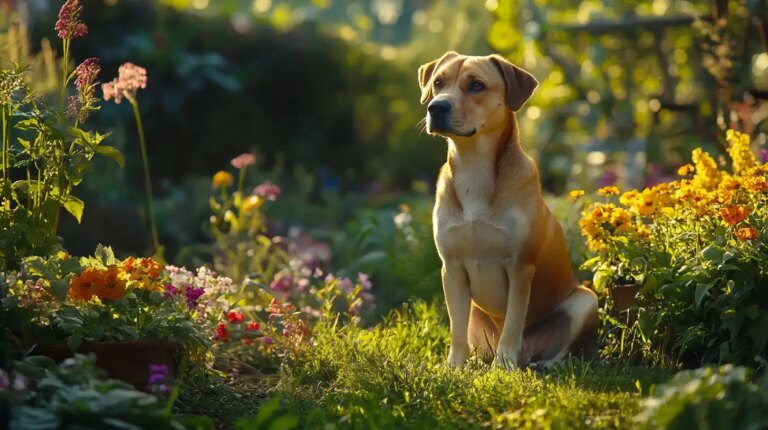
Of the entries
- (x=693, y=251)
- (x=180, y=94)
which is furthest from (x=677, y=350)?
(x=180, y=94)

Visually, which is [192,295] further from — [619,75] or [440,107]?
[619,75]

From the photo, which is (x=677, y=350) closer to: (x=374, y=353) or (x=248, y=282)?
(x=374, y=353)

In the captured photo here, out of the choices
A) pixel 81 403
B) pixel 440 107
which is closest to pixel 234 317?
pixel 440 107

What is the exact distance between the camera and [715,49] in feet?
24.2

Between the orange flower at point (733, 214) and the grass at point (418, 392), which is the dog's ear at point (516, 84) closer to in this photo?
the orange flower at point (733, 214)

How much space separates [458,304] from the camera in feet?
16.7

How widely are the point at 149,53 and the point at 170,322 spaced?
7.08 m

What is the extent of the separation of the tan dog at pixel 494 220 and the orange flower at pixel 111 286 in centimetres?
161

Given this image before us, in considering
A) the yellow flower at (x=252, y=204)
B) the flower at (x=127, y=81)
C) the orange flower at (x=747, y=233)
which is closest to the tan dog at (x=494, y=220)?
the orange flower at (x=747, y=233)

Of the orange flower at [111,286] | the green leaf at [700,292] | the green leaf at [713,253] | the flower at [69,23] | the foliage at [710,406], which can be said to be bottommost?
the foliage at [710,406]

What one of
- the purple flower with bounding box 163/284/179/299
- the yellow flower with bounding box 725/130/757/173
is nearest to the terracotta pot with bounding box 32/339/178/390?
the purple flower with bounding box 163/284/179/299

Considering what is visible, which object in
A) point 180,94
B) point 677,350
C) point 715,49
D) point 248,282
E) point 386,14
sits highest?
point 386,14

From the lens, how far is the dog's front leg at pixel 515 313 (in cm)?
491

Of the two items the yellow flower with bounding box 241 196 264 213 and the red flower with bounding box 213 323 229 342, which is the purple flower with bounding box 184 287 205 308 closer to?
the red flower with bounding box 213 323 229 342
